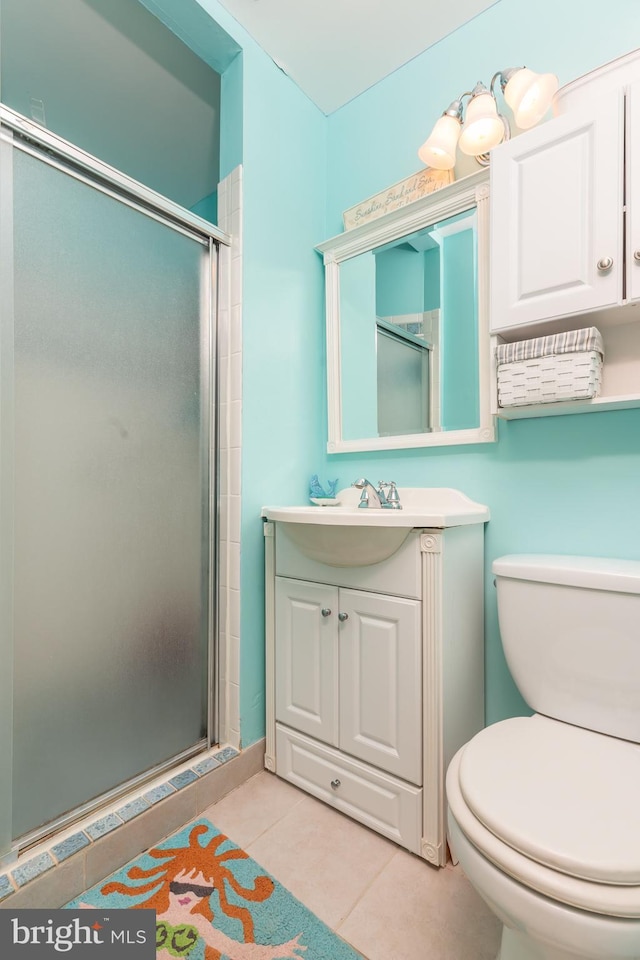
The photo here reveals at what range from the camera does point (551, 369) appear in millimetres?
1187

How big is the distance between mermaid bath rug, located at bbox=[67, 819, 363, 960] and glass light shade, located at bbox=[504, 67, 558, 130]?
2140 mm

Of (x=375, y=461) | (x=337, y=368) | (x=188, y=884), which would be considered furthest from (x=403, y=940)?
(x=337, y=368)

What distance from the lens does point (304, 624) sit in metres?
1.49

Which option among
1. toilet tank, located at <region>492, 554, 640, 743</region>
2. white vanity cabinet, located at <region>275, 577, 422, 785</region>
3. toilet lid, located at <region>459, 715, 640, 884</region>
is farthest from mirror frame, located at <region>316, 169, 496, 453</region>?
toilet lid, located at <region>459, 715, 640, 884</region>

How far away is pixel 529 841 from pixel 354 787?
2.47 ft

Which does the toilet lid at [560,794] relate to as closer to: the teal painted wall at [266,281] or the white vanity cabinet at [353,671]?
the white vanity cabinet at [353,671]

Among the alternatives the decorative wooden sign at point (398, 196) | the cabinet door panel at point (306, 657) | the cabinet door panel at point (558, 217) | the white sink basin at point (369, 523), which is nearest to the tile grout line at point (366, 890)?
the cabinet door panel at point (306, 657)

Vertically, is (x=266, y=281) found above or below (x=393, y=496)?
above

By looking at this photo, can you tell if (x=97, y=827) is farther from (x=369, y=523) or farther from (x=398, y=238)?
(x=398, y=238)

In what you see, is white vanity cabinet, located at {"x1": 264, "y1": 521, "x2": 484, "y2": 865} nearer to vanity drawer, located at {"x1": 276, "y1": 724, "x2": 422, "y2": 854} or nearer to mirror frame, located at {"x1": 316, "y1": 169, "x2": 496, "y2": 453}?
vanity drawer, located at {"x1": 276, "y1": 724, "x2": 422, "y2": 854}

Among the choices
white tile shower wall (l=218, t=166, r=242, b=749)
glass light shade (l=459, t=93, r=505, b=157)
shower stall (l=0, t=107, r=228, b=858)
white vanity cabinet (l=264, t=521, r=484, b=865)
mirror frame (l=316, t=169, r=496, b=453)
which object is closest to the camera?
shower stall (l=0, t=107, r=228, b=858)

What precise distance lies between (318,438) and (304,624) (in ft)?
2.50

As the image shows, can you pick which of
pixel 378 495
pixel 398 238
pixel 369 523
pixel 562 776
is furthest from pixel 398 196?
pixel 562 776

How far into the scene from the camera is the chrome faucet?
1533 mm
